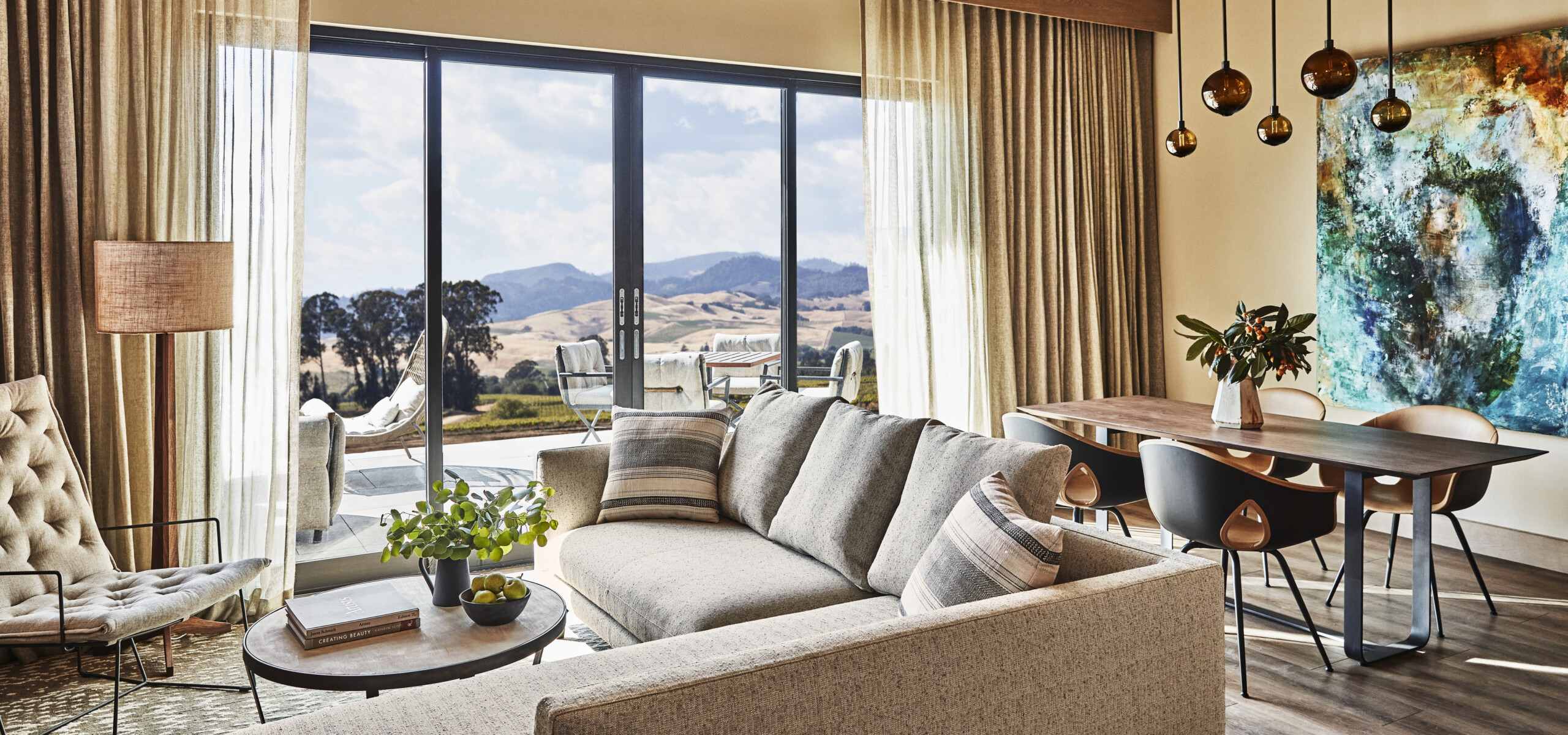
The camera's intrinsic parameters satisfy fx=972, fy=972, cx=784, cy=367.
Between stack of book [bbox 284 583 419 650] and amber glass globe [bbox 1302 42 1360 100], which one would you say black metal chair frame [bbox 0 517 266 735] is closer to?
stack of book [bbox 284 583 419 650]

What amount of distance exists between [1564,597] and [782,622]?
3.28m

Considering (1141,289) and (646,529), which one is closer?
(646,529)

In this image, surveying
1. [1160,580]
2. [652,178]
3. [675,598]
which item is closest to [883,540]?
[675,598]

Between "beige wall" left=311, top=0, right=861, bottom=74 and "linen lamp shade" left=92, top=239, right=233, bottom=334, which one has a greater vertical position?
"beige wall" left=311, top=0, right=861, bottom=74

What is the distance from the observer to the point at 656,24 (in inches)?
173

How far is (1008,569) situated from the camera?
1867 millimetres

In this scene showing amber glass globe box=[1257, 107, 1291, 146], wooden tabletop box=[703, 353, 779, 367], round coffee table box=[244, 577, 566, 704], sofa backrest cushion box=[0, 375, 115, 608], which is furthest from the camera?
wooden tabletop box=[703, 353, 779, 367]

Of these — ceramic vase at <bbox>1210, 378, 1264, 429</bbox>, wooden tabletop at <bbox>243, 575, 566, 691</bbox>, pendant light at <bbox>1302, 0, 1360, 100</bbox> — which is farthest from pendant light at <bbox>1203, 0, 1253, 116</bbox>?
wooden tabletop at <bbox>243, 575, 566, 691</bbox>

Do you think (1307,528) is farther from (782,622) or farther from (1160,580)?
(782,622)

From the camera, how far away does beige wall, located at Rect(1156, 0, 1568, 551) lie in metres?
4.16

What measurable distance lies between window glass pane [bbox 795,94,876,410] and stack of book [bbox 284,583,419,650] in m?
2.86

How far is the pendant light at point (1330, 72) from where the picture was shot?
288 cm

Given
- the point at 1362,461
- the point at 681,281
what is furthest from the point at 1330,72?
the point at 681,281

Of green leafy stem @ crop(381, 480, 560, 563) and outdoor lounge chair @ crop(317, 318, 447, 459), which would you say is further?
outdoor lounge chair @ crop(317, 318, 447, 459)
